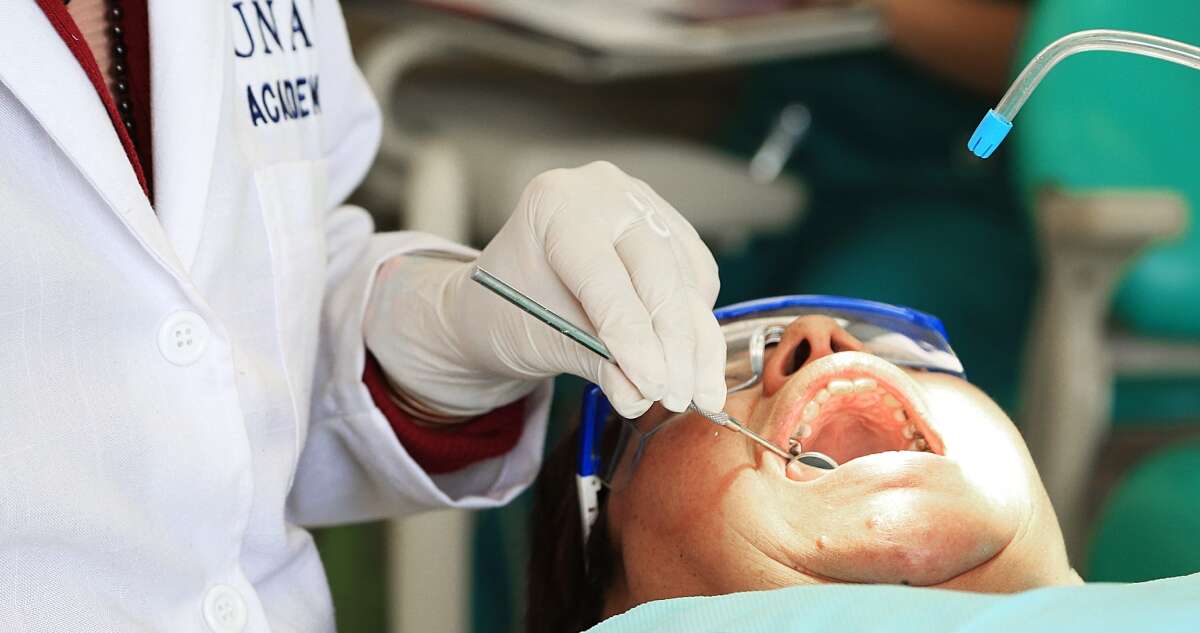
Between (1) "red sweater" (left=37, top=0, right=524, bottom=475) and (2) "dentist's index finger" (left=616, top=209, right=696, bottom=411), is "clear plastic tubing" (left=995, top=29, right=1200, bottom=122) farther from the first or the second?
(1) "red sweater" (left=37, top=0, right=524, bottom=475)

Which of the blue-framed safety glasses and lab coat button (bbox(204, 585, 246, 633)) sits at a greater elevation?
the blue-framed safety glasses

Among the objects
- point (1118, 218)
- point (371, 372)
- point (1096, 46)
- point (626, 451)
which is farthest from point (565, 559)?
point (1118, 218)

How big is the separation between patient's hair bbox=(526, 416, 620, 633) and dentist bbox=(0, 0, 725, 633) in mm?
89

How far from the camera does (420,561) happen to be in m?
1.62

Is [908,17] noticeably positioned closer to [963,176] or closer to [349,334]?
[963,176]

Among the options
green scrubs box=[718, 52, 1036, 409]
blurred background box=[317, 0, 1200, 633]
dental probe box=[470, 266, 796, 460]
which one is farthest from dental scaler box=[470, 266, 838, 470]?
green scrubs box=[718, 52, 1036, 409]

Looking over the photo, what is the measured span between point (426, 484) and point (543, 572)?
134 millimetres

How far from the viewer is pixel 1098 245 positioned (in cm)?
165

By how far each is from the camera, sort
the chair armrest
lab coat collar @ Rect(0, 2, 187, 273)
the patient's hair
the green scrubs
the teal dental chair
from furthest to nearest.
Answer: the green scrubs < the teal dental chair < the chair armrest < the patient's hair < lab coat collar @ Rect(0, 2, 187, 273)

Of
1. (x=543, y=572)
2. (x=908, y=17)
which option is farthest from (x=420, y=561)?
(x=908, y=17)

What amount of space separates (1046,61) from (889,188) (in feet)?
5.01

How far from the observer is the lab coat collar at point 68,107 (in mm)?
816

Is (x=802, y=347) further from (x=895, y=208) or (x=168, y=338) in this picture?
(x=895, y=208)

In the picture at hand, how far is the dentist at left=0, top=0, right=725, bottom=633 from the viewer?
2.74 feet
